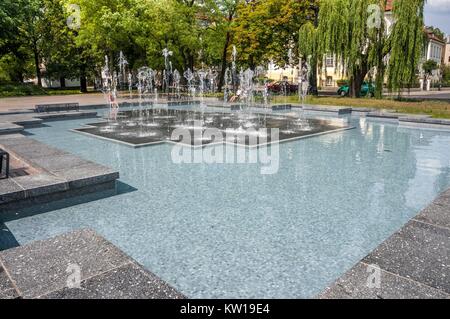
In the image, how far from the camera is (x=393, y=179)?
746 centimetres

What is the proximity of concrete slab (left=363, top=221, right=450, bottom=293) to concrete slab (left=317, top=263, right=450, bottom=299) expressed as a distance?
10 centimetres

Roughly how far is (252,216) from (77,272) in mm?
2837

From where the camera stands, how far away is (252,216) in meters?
5.51

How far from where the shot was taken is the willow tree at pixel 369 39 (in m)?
21.1

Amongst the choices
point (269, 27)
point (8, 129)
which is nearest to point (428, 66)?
point (269, 27)

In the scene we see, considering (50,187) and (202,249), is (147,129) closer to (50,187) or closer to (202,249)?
(50,187)

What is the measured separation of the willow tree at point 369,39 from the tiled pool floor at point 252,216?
46.1 feet

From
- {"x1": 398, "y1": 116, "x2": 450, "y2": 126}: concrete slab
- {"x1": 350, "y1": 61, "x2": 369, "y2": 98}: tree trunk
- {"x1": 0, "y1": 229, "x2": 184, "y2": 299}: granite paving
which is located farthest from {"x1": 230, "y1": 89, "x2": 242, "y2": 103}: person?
{"x1": 0, "y1": 229, "x2": 184, "y2": 299}: granite paving

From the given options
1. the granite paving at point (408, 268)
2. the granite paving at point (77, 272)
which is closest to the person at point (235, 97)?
the granite paving at point (408, 268)

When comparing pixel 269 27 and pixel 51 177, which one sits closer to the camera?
pixel 51 177

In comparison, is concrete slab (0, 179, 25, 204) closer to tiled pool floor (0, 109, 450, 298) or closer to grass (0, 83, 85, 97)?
tiled pool floor (0, 109, 450, 298)

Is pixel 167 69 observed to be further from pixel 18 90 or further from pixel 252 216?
pixel 252 216

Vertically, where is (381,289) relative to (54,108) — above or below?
below
